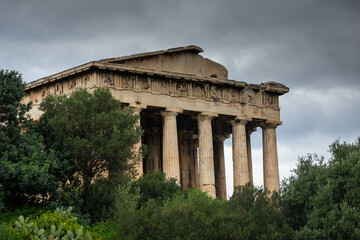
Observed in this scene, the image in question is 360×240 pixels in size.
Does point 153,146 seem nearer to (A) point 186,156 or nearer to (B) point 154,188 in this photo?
(A) point 186,156

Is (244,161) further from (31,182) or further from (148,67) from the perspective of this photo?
(31,182)

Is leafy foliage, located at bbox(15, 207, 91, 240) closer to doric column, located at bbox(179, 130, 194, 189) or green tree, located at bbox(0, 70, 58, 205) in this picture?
green tree, located at bbox(0, 70, 58, 205)

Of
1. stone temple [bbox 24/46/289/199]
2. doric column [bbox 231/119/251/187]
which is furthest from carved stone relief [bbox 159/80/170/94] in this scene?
doric column [bbox 231/119/251/187]

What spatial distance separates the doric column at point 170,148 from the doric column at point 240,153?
4.76 meters

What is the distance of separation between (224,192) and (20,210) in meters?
22.4

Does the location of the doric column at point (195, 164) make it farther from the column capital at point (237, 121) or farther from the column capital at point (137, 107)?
the column capital at point (137, 107)

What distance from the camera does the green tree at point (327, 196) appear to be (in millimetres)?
31297

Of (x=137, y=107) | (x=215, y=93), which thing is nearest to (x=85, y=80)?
(x=137, y=107)

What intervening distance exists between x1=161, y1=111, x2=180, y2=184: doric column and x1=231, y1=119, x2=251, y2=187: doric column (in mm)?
4761

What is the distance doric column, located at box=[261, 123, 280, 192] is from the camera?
→ 157 feet

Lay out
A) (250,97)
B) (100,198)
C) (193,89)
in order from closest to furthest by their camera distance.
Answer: (100,198) → (193,89) → (250,97)

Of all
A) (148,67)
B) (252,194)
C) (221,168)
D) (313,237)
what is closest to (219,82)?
(148,67)

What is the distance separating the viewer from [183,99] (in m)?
44.4

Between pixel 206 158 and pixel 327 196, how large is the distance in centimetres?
1330
